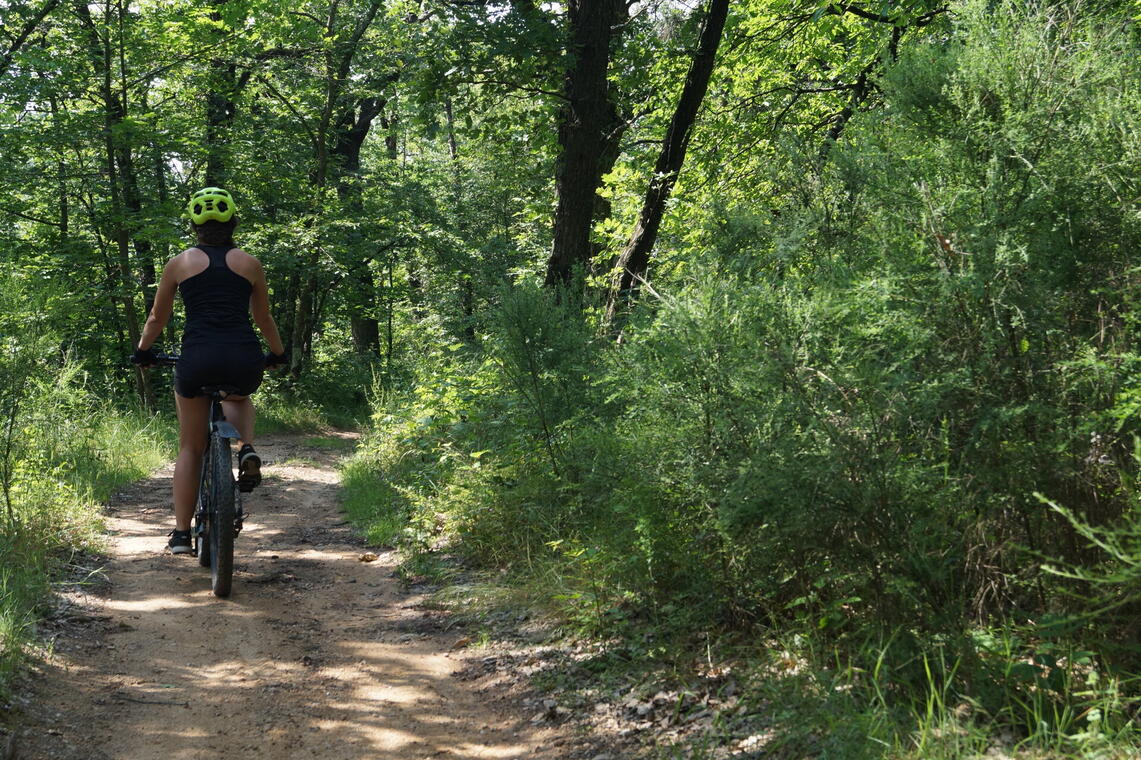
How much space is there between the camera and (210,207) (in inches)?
219

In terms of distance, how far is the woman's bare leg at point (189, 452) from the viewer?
A: 568 cm

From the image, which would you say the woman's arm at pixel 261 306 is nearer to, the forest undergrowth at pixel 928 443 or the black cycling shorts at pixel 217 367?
the black cycling shorts at pixel 217 367

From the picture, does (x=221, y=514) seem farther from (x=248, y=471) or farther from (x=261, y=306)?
(x=261, y=306)

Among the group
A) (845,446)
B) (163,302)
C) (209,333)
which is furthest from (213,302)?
(845,446)

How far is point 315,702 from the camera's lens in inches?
165

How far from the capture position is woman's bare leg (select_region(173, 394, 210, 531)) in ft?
18.6

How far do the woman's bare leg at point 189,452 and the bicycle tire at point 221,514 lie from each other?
169 millimetres

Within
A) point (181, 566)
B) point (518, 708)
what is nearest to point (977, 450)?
point (518, 708)

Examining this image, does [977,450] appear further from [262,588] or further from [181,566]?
[181,566]

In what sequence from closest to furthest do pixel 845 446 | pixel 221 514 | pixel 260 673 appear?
pixel 845 446, pixel 260 673, pixel 221 514

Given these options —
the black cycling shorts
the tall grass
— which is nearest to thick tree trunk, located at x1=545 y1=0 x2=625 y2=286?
the black cycling shorts

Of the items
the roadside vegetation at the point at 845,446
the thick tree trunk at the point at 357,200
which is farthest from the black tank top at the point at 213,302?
the thick tree trunk at the point at 357,200

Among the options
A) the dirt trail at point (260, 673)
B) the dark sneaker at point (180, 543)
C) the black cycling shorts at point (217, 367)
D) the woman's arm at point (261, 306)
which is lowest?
the dirt trail at point (260, 673)

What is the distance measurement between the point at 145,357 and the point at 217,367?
593 mm
